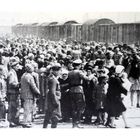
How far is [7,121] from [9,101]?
265 mm

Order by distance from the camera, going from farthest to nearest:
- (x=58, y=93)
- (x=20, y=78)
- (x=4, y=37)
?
(x=4, y=37), (x=20, y=78), (x=58, y=93)

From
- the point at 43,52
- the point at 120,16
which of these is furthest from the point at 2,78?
the point at 120,16

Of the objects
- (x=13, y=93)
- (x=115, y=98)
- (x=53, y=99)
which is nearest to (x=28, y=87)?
(x=13, y=93)

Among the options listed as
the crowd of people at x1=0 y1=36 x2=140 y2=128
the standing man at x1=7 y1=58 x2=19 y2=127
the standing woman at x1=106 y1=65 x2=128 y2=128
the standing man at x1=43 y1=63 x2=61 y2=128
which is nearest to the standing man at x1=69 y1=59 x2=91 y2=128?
the crowd of people at x1=0 y1=36 x2=140 y2=128

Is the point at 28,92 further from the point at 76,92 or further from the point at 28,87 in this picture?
the point at 76,92

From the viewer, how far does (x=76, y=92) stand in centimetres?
581

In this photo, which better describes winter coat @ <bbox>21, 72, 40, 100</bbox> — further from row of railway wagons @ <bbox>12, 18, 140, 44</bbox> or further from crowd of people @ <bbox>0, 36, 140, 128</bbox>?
row of railway wagons @ <bbox>12, 18, 140, 44</bbox>

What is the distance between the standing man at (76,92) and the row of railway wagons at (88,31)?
4.71ft

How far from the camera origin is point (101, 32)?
8211 millimetres

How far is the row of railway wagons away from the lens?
288 inches

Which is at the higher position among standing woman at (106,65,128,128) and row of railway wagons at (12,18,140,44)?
row of railway wagons at (12,18,140,44)
